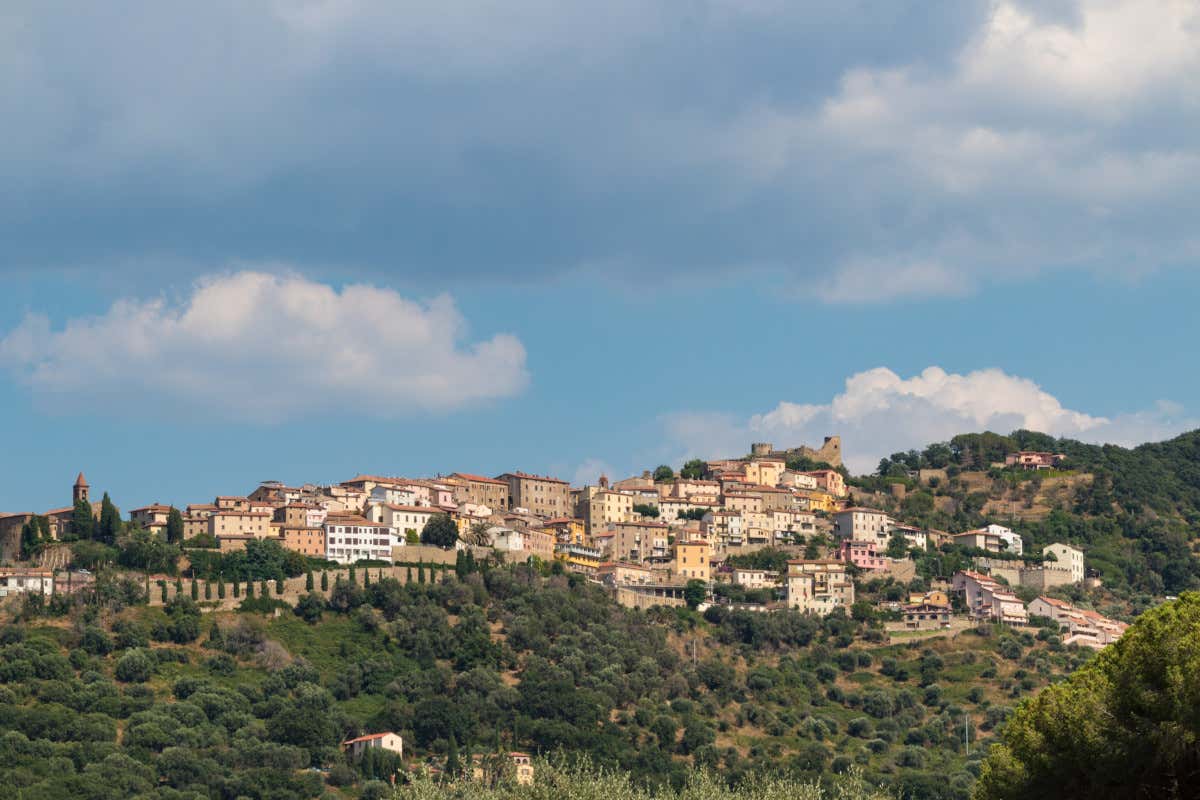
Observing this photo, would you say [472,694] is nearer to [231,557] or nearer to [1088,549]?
[231,557]

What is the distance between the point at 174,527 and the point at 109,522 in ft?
11.2

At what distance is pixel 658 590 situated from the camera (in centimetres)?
11075

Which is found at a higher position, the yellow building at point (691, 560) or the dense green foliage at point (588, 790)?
the yellow building at point (691, 560)

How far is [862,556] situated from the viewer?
11794 cm

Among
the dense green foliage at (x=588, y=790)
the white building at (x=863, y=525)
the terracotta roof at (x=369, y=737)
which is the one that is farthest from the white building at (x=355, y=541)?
the dense green foliage at (x=588, y=790)

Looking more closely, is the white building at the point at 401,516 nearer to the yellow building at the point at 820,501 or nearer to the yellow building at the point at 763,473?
the yellow building at the point at 820,501

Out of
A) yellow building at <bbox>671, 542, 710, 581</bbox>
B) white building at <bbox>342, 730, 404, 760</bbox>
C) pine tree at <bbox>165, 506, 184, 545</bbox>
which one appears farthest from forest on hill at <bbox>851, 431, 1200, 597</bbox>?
white building at <bbox>342, 730, 404, 760</bbox>

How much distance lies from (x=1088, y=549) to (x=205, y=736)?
6819 cm

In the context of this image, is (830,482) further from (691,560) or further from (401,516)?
(401,516)

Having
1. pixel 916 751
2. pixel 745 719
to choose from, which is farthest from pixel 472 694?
pixel 916 751

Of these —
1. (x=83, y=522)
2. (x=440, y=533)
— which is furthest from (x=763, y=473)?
(x=83, y=522)

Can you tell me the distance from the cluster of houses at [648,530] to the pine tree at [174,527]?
0.22 m

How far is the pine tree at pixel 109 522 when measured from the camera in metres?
99.0

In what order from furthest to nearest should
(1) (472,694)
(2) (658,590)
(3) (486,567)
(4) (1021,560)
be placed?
(4) (1021,560)
(2) (658,590)
(3) (486,567)
(1) (472,694)
